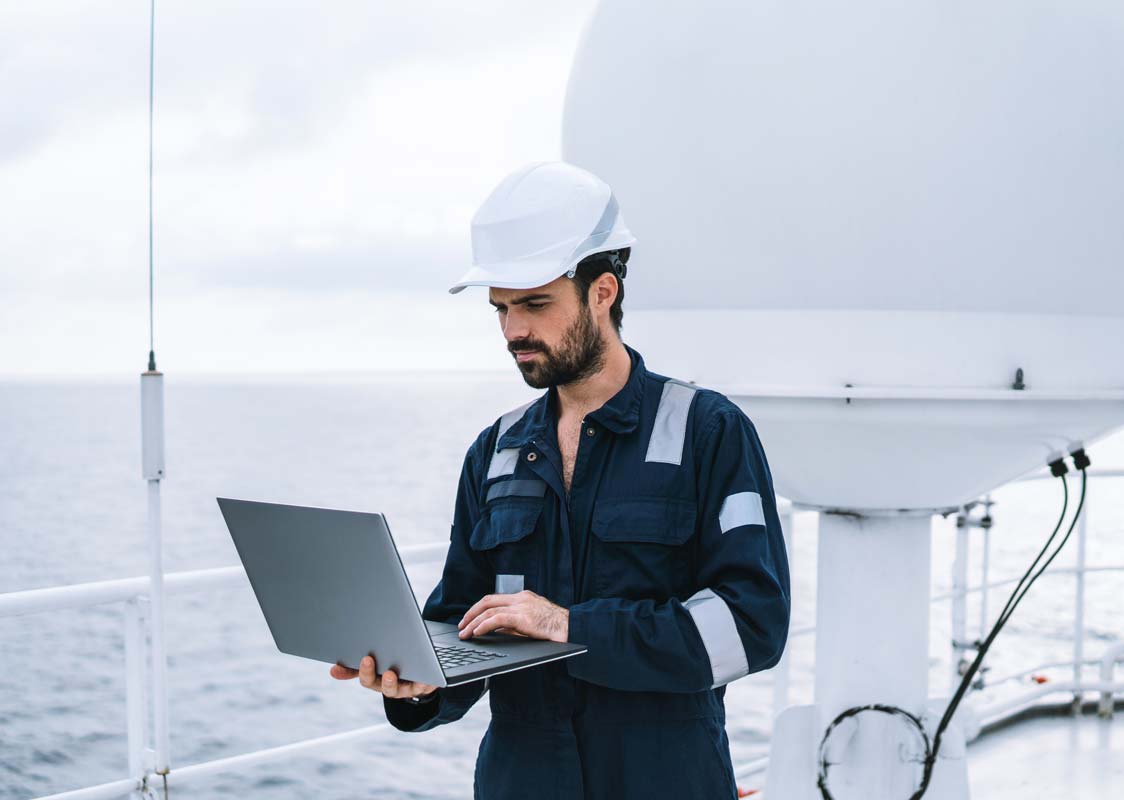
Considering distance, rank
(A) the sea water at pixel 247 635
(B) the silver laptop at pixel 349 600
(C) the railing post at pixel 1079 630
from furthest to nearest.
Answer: (A) the sea water at pixel 247 635, (C) the railing post at pixel 1079 630, (B) the silver laptop at pixel 349 600

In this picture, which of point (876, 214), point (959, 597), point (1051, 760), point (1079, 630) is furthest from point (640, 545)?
point (1079, 630)

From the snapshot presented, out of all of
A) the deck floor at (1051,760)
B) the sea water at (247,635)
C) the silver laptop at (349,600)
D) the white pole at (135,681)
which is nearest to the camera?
the silver laptop at (349,600)

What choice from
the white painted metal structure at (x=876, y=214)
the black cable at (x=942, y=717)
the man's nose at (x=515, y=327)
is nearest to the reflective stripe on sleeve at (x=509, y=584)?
the man's nose at (x=515, y=327)

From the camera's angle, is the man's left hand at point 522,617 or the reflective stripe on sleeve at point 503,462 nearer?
the man's left hand at point 522,617

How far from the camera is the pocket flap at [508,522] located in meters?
1.52

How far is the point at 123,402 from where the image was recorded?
109 m

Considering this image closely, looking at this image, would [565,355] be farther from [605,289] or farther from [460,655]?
[460,655]

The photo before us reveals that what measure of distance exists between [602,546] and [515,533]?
12cm

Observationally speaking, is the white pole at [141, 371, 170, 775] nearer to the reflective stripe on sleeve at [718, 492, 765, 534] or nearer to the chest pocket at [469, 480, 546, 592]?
the chest pocket at [469, 480, 546, 592]

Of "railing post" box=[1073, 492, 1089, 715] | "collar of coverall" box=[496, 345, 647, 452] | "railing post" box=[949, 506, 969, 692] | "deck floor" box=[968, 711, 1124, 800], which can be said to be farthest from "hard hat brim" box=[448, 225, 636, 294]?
"railing post" box=[1073, 492, 1089, 715]

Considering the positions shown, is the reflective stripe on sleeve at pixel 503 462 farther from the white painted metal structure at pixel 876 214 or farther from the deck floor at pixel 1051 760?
the deck floor at pixel 1051 760

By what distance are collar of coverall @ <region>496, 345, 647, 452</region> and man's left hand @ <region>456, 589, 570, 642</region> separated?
0.83 feet

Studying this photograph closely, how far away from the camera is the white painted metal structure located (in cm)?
206

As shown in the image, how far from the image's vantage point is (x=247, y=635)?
2250 centimetres
